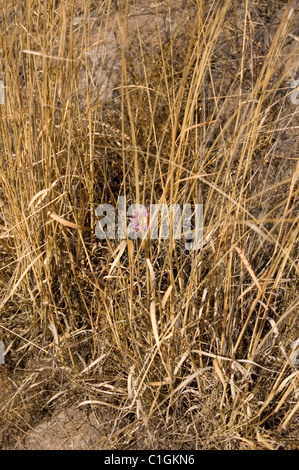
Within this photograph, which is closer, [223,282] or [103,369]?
[223,282]

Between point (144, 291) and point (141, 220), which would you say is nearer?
point (141, 220)

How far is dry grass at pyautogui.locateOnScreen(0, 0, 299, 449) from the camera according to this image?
1.17m

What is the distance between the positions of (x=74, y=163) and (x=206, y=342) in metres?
0.54

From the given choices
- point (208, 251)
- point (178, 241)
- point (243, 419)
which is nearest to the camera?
point (243, 419)

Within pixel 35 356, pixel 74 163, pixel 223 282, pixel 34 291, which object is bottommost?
pixel 35 356

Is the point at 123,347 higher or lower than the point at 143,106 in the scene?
lower

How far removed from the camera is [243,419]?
1.20 m

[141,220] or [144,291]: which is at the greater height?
[141,220]

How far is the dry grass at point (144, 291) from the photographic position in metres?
1.17

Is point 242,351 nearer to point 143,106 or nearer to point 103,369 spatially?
point 103,369

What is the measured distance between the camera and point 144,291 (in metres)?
1.34

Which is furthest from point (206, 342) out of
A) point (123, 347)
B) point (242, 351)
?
point (123, 347)

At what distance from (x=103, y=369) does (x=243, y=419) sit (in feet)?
1.12

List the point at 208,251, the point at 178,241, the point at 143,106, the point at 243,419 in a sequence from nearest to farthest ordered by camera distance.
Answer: the point at 243,419 < the point at 208,251 < the point at 178,241 < the point at 143,106
